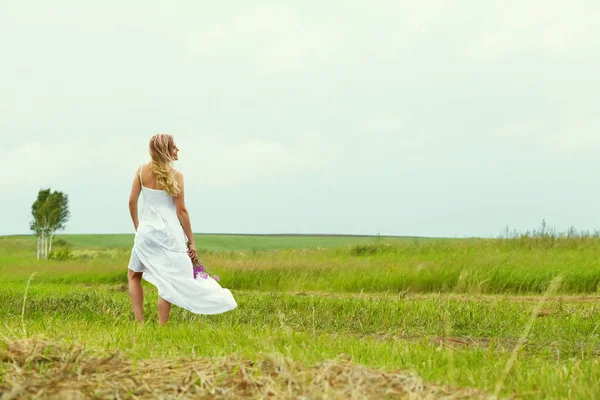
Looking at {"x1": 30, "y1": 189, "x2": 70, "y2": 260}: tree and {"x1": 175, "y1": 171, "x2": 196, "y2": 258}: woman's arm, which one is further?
{"x1": 30, "y1": 189, "x2": 70, "y2": 260}: tree

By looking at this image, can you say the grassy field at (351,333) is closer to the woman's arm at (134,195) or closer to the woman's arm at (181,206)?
the woman's arm at (181,206)

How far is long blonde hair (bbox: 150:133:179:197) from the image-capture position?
27.4 feet

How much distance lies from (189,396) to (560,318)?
7.53 metres

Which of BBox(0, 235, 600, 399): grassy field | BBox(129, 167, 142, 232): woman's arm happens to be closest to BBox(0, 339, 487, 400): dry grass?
BBox(0, 235, 600, 399): grassy field

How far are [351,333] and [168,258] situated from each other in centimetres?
249

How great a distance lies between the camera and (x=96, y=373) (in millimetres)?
3439

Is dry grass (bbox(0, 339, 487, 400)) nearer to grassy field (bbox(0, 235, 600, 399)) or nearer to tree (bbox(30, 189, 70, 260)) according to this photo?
grassy field (bbox(0, 235, 600, 399))

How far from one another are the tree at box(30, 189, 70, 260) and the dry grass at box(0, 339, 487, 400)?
53647 millimetres

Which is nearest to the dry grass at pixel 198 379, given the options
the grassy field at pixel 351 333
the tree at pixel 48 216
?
the grassy field at pixel 351 333

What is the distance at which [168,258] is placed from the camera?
8633 mm

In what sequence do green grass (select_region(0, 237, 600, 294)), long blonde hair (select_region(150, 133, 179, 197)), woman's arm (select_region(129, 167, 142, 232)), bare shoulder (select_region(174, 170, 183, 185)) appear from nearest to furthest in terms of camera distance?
1. long blonde hair (select_region(150, 133, 179, 197))
2. bare shoulder (select_region(174, 170, 183, 185))
3. woman's arm (select_region(129, 167, 142, 232))
4. green grass (select_region(0, 237, 600, 294))

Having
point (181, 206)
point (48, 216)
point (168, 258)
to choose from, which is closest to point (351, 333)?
point (168, 258)

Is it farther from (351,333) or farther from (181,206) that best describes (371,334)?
(181,206)

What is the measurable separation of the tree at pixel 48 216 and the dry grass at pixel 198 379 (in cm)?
5365
